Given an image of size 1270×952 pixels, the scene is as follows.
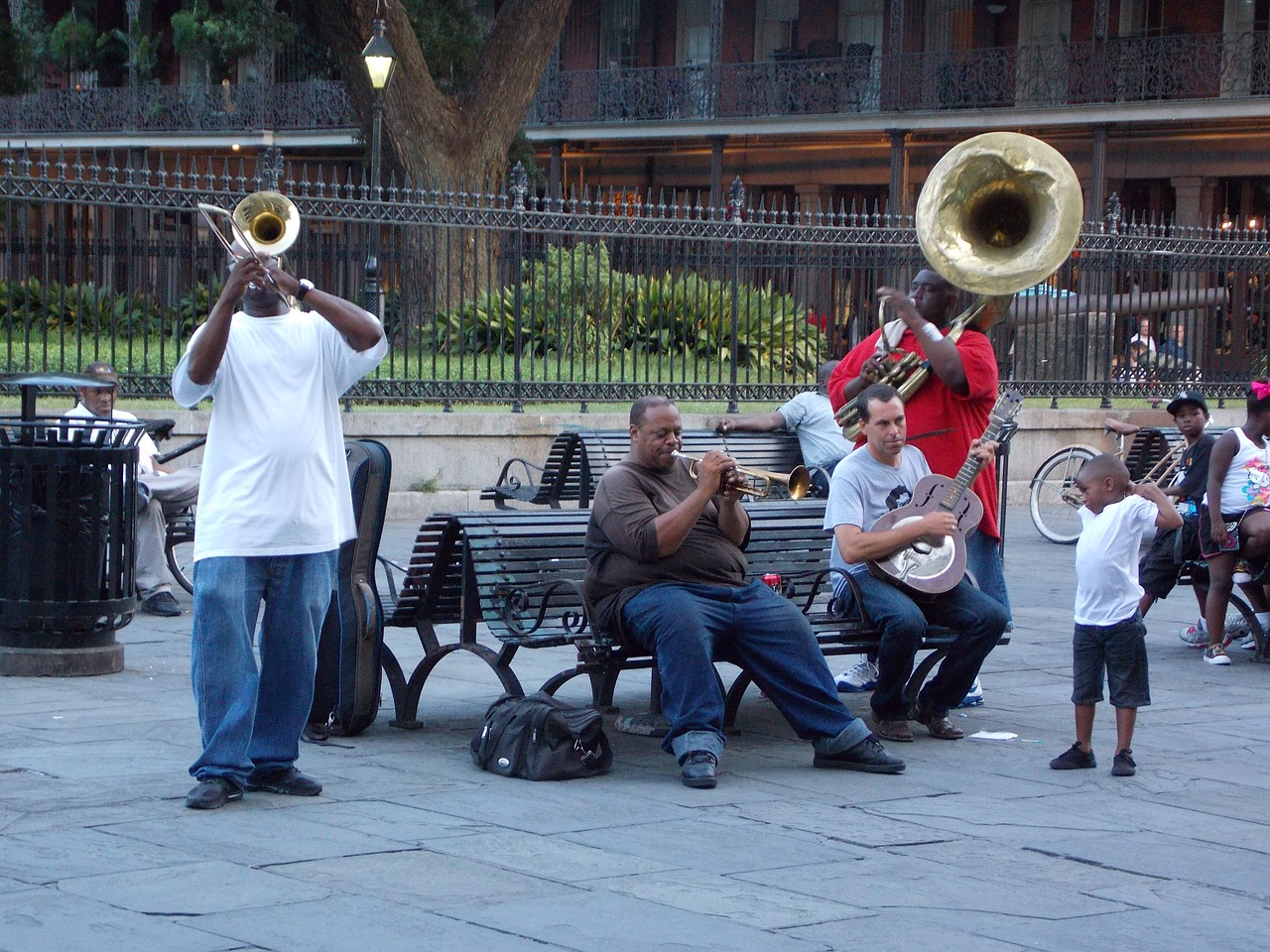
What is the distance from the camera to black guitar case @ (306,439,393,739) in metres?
6.45

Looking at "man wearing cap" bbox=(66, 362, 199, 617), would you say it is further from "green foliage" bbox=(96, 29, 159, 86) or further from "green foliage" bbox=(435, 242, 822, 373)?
"green foliage" bbox=(96, 29, 159, 86)

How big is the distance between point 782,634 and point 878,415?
1.09 metres

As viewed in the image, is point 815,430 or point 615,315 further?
point 615,315

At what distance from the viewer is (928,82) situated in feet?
95.4

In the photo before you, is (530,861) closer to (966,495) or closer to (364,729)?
(364,729)

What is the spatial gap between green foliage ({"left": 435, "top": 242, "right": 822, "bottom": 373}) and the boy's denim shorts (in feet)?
26.3

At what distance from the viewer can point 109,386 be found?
9.17 m

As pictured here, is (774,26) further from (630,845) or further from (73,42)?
(630,845)

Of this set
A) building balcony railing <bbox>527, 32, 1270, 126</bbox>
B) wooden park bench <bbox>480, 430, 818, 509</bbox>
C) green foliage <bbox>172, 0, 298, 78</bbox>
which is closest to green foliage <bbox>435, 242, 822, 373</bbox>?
wooden park bench <bbox>480, 430, 818, 509</bbox>

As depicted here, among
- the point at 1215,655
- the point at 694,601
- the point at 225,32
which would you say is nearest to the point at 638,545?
the point at 694,601

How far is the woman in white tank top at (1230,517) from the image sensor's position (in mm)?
8836

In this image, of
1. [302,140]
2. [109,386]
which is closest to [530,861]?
[109,386]

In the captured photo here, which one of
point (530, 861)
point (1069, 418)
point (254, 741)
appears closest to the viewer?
point (530, 861)

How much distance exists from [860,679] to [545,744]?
2145mm
